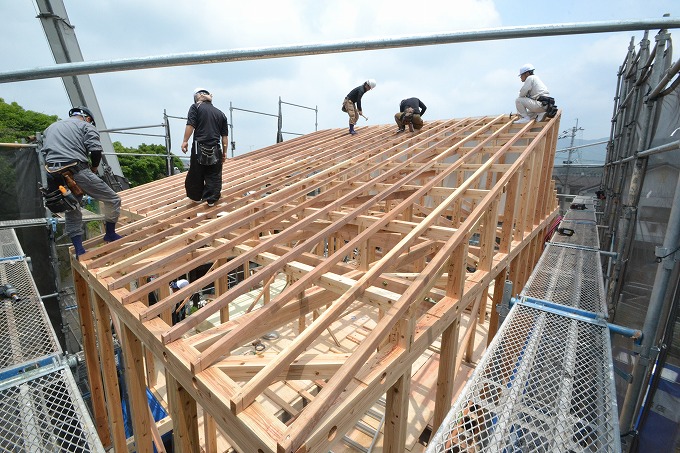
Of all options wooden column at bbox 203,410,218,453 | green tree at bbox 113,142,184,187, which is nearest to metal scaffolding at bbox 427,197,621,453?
wooden column at bbox 203,410,218,453

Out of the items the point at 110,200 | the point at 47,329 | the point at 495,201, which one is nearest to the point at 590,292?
the point at 495,201

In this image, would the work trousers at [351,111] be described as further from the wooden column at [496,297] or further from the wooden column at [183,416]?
the wooden column at [183,416]

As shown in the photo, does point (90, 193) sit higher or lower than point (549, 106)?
lower

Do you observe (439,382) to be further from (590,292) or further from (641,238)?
(641,238)

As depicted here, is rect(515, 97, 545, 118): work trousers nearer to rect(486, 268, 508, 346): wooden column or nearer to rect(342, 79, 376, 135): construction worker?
rect(486, 268, 508, 346): wooden column

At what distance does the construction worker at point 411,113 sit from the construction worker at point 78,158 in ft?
18.8

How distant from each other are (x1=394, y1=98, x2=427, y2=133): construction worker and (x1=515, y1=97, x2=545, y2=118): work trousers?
6.36ft

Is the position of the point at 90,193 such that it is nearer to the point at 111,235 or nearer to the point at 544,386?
the point at 111,235

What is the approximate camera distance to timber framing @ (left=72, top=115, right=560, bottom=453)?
1715 millimetres

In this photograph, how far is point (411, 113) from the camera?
23.0ft

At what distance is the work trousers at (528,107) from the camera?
5.48 meters

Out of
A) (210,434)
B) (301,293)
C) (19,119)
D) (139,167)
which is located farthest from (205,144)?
(139,167)

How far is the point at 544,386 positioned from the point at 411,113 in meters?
6.25

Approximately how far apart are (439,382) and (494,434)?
1.35m
